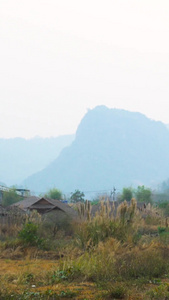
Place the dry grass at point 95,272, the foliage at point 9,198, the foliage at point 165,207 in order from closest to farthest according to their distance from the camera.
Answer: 1. the dry grass at point 95,272
2. the foliage at point 165,207
3. the foliage at point 9,198

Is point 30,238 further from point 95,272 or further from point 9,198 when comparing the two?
point 9,198

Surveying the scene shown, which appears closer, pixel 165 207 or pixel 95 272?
pixel 95 272

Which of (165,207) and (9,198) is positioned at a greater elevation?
(9,198)

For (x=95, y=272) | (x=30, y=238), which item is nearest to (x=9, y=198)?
(x=30, y=238)

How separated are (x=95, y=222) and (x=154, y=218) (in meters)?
22.9

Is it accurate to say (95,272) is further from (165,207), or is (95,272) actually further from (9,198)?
(9,198)

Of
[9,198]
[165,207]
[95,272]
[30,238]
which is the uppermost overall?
[9,198]

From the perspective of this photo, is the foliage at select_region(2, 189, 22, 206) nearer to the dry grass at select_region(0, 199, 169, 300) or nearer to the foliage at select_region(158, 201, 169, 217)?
the foliage at select_region(158, 201, 169, 217)

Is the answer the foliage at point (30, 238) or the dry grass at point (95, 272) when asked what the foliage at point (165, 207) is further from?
the dry grass at point (95, 272)

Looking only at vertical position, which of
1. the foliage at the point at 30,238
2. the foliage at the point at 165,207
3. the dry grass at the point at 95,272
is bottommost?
the dry grass at the point at 95,272

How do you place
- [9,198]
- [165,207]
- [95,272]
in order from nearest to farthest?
[95,272]
[165,207]
[9,198]

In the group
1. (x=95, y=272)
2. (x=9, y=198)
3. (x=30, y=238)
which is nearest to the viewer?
(x=95, y=272)

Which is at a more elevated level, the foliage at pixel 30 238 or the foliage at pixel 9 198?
the foliage at pixel 9 198

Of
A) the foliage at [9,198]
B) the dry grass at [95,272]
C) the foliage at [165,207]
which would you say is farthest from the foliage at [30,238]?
the foliage at [9,198]
